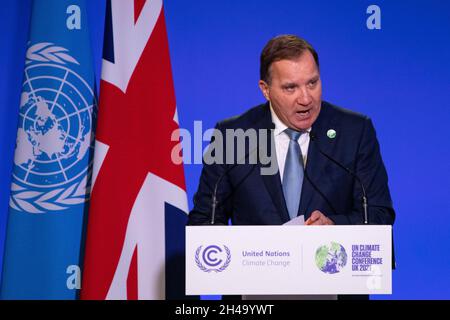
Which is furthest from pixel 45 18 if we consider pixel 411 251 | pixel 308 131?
pixel 411 251

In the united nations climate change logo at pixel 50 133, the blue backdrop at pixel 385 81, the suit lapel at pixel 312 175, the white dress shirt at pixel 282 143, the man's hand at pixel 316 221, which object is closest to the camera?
the man's hand at pixel 316 221

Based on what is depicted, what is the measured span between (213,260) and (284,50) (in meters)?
1.27

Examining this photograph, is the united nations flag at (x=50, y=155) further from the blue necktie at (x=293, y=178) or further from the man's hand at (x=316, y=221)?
the man's hand at (x=316, y=221)

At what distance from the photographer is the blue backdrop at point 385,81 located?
13.5ft

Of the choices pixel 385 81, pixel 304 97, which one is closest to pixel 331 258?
pixel 304 97

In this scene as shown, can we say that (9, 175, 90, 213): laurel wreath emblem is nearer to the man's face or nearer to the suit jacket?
the suit jacket

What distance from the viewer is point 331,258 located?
8.05 ft

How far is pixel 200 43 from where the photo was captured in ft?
13.8

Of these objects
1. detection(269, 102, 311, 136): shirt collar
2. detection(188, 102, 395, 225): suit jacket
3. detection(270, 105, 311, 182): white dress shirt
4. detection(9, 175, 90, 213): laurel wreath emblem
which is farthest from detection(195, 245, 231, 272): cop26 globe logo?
detection(9, 175, 90, 213): laurel wreath emblem

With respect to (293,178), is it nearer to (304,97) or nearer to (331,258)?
(304,97)

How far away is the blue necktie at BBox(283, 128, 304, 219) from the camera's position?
3.19 meters

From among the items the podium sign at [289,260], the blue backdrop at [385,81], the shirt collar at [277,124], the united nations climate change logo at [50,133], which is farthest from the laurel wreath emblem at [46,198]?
the podium sign at [289,260]

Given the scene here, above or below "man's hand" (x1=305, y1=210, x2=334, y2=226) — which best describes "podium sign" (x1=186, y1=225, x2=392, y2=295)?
below

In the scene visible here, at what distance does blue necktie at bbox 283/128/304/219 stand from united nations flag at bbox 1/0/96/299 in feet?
4.07
